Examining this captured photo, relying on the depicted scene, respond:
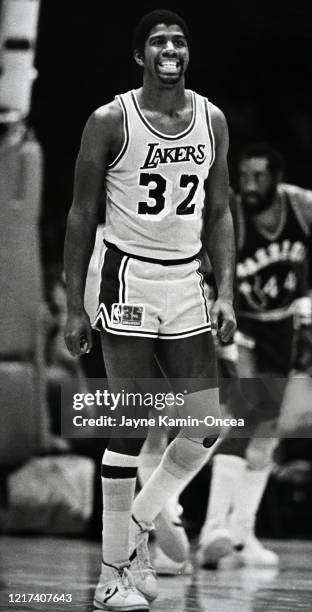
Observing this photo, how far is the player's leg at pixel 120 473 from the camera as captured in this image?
3496 millimetres

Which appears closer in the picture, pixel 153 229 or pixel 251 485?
pixel 153 229

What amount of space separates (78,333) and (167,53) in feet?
2.60

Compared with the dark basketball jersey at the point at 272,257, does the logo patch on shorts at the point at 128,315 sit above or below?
above

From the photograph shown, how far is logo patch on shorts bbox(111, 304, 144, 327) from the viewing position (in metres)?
3.53

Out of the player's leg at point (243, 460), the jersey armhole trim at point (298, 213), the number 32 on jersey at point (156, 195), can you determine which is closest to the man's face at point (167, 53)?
the number 32 on jersey at point (156, 195)

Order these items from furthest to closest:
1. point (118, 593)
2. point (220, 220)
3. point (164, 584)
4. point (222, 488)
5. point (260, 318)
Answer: point (260, 318) < point (222, 488) < point (164, 584) < point (220, 220) < point (118, 593)

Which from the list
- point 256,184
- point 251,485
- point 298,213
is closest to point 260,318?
point 298,213

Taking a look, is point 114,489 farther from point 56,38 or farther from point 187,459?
point 56,38

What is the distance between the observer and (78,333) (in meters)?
3.53

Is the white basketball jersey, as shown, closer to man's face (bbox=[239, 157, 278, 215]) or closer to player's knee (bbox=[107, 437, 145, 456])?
player's knee (bbox=[107, 437, 145, 456])

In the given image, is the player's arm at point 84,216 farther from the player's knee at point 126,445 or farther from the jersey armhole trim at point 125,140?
the player's knee at point 126,445

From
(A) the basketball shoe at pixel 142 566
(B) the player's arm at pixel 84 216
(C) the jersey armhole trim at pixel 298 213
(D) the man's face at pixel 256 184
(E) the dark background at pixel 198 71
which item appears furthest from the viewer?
(C) the jersey armhole trim at pixel 298 213

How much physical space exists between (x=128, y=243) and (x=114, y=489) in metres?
0.67

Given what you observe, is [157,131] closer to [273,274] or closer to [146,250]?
[146,250]
